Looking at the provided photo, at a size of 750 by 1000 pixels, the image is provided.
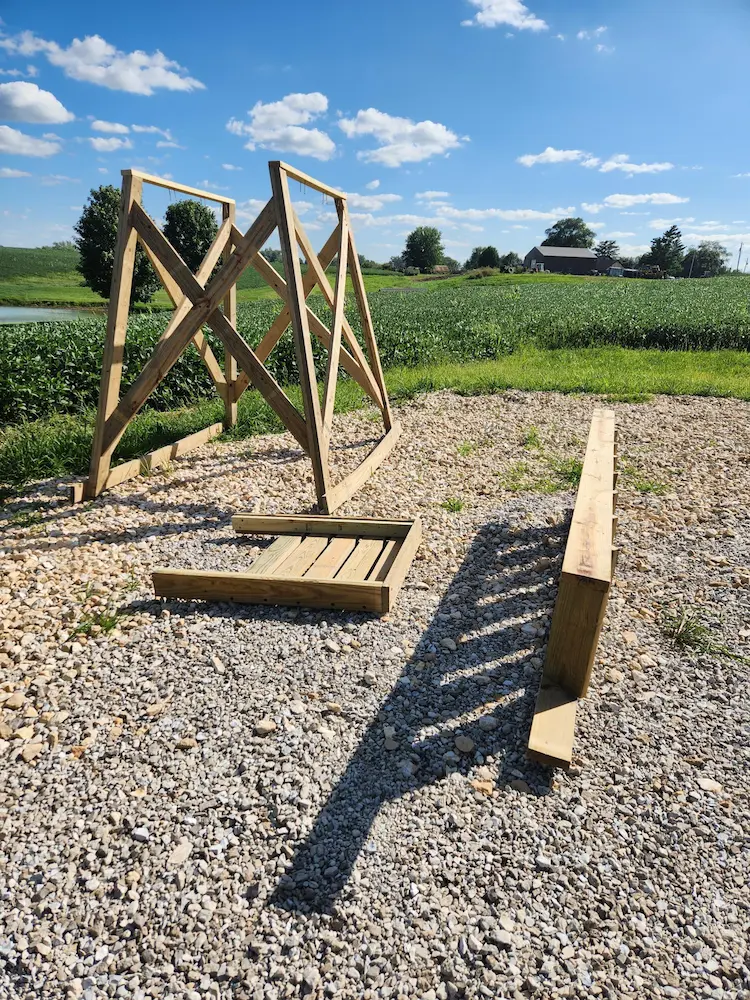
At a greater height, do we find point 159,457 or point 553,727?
point 159,457

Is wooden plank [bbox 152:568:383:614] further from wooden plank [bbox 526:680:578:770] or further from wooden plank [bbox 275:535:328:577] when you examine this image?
wooden plank [bbox 526:680:578:770]

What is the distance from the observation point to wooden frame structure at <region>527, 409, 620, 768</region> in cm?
270

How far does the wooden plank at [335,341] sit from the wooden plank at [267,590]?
72.1 inches

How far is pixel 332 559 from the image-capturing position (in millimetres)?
4660

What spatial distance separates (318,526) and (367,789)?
9.14ft

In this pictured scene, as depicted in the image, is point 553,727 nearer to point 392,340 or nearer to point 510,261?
point 392,340

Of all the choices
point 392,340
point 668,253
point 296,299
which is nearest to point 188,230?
point 392,340

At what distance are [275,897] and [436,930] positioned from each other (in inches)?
24.1

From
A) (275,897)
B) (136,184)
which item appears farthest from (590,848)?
(136,184)

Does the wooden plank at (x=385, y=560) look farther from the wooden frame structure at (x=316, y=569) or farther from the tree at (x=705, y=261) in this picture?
the tree at (x=705, y=261)

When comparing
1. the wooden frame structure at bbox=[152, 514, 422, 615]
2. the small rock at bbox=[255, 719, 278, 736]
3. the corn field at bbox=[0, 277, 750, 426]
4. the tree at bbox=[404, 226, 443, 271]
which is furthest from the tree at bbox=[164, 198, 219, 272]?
the tree at bbox=[404, 226, 443, 271]

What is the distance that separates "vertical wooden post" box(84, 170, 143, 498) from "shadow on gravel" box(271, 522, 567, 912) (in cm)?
395

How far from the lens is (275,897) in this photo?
2.17 m

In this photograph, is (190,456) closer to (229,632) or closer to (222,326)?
(222,326)
